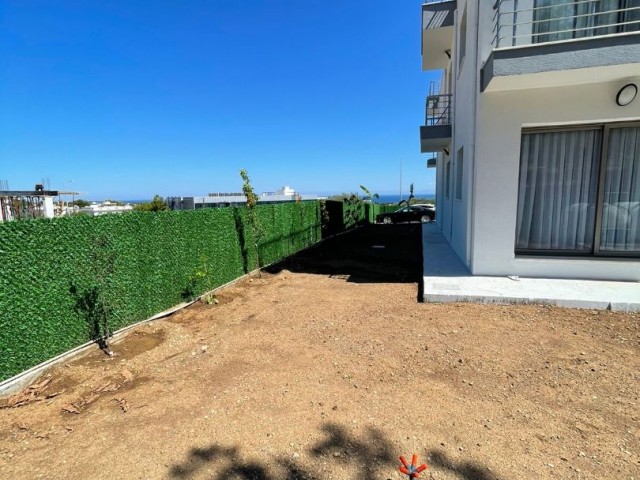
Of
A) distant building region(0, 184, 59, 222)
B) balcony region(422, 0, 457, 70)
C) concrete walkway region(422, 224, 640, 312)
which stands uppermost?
balcony region(422, 0, 457, 70)

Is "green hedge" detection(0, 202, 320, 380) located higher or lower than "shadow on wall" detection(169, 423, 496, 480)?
higher

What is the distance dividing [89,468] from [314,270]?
6960 millimetres

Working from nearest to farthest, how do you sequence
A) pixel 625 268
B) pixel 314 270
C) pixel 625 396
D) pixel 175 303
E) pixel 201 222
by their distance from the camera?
pixel 625 396
pixel 625 268
pixel 175 303
pixel 201 222
pixel 314 270

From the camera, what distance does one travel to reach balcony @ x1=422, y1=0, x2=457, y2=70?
9.25 metres

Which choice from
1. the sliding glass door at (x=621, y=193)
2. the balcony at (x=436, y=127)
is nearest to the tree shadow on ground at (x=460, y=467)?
the sliding glass door at (x=621, y=193)

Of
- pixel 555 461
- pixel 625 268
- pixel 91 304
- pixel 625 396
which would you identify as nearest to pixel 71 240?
pixel 91 304

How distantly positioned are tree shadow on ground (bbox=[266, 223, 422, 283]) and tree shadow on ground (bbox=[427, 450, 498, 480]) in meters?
4.99

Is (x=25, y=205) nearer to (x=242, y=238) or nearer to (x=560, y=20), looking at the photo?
(x=242, y=238)

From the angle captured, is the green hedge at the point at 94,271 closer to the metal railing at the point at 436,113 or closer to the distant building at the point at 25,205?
the distant building at the point at 25,205

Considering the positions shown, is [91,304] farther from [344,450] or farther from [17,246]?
[344,450]

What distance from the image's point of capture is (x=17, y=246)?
366 cm

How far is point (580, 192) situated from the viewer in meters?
5.96

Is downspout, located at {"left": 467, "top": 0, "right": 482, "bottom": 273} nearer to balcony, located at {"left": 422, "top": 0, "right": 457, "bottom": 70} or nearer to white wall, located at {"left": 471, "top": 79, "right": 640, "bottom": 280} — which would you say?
white wall, located at {"left": 471, "top": 79, "right": 640, "bottom": 280}

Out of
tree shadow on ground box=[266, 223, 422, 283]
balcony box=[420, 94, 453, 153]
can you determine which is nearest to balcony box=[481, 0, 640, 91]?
balcony box=[420, 94, 453, 153]
